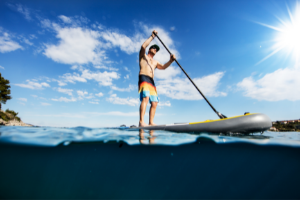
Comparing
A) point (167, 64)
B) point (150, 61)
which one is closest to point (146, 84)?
point (150, 61)

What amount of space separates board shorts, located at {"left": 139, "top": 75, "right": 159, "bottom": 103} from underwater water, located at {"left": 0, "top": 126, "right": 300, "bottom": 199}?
143 cm

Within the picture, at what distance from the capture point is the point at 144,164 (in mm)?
5496

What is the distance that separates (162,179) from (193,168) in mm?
1480

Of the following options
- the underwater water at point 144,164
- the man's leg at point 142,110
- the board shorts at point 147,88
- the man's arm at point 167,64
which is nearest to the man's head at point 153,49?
the man's arm at point 167,64

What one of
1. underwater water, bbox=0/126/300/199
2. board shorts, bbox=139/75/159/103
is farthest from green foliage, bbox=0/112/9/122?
board shorts, bbox=139/75/159/103

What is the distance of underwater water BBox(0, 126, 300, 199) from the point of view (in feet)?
12.8

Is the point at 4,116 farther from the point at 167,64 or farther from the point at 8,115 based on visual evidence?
the point at 167,64

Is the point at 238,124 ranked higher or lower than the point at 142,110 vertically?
lower

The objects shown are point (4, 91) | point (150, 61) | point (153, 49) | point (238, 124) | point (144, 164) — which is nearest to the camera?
point (238, 124)

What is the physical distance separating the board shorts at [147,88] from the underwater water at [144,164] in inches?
56.4

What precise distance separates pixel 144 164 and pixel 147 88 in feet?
10.2

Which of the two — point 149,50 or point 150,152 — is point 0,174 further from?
point 149,50

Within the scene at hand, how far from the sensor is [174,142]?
370 cm

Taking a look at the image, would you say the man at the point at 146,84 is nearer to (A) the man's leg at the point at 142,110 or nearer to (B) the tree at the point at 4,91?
(A) the man's leg at the point at 142,110
